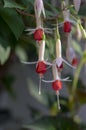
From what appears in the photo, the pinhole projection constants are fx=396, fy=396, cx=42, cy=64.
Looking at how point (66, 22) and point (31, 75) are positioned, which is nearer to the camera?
point (66, 22)

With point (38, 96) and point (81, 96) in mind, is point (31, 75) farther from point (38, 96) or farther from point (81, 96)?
point (81, 96)

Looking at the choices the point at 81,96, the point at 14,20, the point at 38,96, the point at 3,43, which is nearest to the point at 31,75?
the point at 38,96

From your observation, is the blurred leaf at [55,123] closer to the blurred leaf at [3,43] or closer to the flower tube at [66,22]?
the blurred leaf at [3,43]

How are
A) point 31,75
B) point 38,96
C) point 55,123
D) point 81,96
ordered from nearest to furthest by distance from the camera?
point 55,123 < point 81,96 < point 38,96 < point 31,75

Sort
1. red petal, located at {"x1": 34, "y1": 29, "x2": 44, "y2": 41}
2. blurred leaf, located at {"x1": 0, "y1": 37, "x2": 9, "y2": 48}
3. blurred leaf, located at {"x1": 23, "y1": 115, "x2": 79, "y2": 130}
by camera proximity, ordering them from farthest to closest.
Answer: blurred leaf, located at {"x1": 23, "y1": 115, "x2": 79, "y2": 130}
blurred leaf, located at {"x1": 0, "y1": 37, "x2": 9, "y2": 48}
red petal, located at {"x1": 34, "y1": 29, "x2": 44, "y2": 41}

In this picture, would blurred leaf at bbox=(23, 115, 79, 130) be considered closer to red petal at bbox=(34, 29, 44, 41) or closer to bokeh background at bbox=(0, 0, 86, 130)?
bokeh background at bbox=(0, 0, 86, 130)

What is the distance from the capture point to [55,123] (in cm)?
101

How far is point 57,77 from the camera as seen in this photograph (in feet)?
2.39

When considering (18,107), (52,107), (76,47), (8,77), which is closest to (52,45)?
(76,47)

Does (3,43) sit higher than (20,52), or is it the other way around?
(3,43)

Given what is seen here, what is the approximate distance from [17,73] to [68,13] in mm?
832

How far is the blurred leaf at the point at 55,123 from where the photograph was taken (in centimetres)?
96

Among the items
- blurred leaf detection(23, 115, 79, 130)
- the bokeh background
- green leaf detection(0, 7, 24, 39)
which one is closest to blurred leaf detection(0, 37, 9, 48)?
the bokeh background

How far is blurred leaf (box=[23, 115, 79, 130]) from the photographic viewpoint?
962 mm
